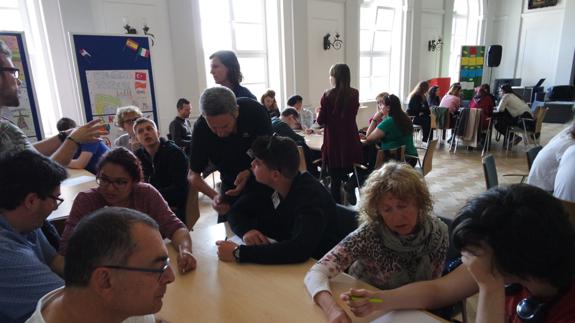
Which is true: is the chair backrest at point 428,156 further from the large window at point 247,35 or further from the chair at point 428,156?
the large window at point 247,35

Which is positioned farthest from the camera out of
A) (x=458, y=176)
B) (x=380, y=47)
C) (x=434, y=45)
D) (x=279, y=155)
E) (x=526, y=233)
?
(x=434, y=45)

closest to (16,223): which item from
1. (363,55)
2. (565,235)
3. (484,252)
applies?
(484,252)

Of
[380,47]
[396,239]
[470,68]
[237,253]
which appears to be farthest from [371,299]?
[470,68]

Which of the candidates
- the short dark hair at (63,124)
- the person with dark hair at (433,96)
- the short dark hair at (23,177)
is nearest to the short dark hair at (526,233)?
the short dark hair at (23,177)

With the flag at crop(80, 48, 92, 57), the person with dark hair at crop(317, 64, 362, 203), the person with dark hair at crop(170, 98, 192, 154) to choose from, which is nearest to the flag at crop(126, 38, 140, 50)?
the flag at crop(80, 48, 92, 57)

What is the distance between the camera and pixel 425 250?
133 centimetres

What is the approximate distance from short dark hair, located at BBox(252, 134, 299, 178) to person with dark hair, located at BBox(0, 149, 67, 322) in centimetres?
81

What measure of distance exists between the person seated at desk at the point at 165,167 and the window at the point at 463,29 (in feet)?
36.0

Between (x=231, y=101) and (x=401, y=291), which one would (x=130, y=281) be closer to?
(x=401, y=291)

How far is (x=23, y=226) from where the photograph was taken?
3.99 feet

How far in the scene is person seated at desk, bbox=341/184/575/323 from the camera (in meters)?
0.79

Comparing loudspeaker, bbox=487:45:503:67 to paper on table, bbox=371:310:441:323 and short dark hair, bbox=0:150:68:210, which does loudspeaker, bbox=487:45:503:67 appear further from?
short dark hair, bbox=0:150:68:210

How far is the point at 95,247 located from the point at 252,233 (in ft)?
2.79

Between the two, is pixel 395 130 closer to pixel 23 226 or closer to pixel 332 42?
pixel 23 226
